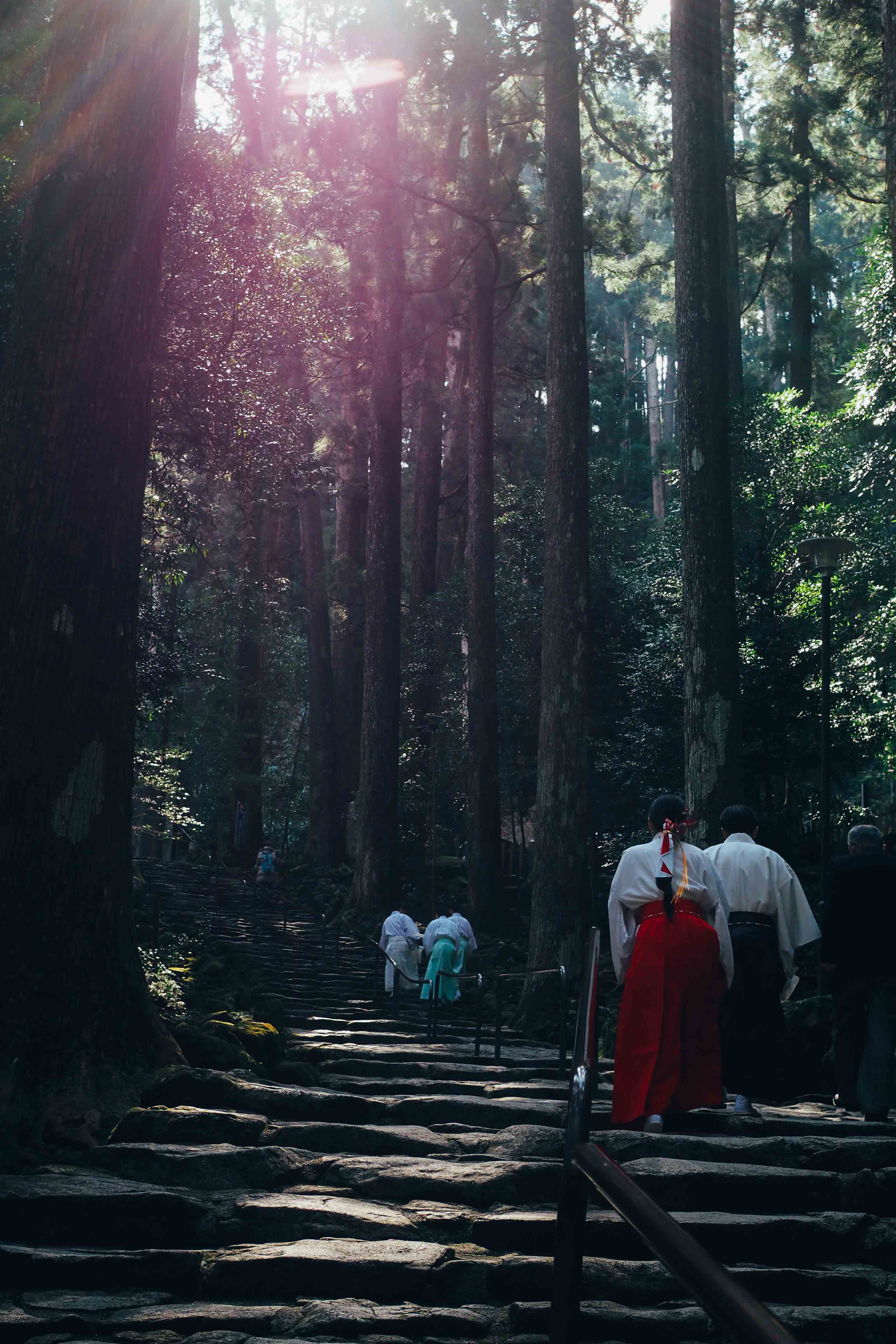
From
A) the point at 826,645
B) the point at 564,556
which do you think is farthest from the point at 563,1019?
the point at 564,556

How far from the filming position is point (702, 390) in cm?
1187

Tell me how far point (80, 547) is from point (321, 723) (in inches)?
975

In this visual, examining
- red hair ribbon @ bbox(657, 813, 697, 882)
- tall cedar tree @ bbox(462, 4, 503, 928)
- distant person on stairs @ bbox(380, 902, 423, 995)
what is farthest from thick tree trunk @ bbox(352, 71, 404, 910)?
red hair ribbon @ bbox(657, 813, 697, 882)

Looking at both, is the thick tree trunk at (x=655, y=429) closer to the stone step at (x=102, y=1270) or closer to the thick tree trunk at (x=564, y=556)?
the thick tree trunk at (x=564, y=556)

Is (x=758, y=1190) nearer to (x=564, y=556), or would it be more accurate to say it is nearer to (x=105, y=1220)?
(x=105, y=1220)

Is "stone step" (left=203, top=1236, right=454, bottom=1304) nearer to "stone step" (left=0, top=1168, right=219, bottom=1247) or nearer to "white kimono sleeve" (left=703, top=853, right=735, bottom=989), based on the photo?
"stone step" (left=0, top=1168, right=219, bottom=1247)

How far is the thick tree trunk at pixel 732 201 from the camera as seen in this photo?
23.9 meters

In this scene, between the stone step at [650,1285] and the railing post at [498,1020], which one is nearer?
the stone step at [650,1285]

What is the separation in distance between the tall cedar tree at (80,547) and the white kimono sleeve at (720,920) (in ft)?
9.35

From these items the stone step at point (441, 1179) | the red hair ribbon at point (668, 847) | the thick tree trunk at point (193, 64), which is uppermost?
the thick tree trunk at point (193, 64)

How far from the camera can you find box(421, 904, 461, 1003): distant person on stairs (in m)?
14.8

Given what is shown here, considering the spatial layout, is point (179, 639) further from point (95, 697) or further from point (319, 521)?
point (319, 521)

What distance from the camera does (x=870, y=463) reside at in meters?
19.9

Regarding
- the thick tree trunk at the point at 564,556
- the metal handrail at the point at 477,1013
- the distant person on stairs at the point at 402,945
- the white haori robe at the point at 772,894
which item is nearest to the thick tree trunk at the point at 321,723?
the distant person on stairs at the point at 402,945
